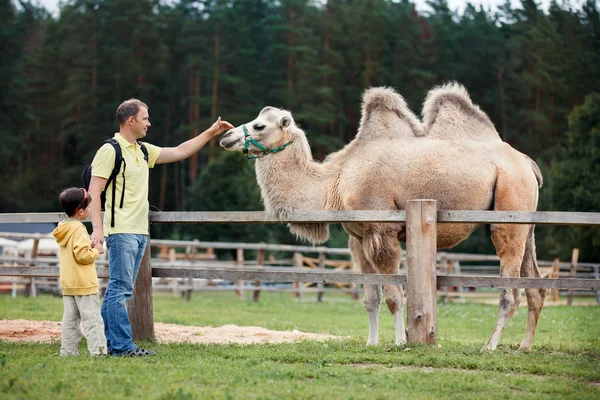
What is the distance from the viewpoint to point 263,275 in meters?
8.08

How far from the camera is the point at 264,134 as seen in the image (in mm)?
9328

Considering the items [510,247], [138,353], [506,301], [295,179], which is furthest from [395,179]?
[138,353]

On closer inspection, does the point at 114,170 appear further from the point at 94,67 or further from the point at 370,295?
the point at 94,67

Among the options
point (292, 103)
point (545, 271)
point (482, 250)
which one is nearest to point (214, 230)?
point (292, 103)

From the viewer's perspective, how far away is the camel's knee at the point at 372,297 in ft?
29.4

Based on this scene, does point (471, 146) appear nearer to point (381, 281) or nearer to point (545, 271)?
point (381, 281)

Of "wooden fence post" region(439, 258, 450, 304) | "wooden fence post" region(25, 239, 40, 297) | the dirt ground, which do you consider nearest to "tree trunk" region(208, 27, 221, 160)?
"wooden fence post" region(439, 258, 450, 304)

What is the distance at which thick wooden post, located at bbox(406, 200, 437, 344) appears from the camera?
7590mm

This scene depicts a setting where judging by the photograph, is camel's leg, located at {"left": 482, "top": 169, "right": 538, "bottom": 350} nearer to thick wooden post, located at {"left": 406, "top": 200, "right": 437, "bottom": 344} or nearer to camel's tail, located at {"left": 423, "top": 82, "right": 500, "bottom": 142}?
camel's tail, located at {"left": 423, "top": 82, "right": 500, "bottom": 142}

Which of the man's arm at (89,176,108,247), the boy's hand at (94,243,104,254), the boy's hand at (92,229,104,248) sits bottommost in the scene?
the boy's hand at (94,243,104,254)

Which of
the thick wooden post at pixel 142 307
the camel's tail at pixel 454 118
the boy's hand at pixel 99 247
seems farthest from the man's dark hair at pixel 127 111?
the camel's tail at pixel 454 118

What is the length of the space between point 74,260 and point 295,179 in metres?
3.06

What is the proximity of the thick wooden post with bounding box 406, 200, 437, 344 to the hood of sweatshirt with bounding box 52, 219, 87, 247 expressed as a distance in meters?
3.07

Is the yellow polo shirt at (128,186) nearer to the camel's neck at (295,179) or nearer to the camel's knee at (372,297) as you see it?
the camel's neck at (295,179)
